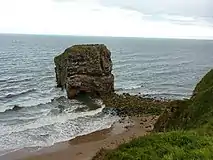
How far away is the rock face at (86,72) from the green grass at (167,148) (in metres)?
37.9

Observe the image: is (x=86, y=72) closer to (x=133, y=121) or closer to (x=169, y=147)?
(x=133, y=121)

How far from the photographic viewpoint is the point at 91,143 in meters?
33.5

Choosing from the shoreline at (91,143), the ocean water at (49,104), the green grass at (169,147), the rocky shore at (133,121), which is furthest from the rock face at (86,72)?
the green grass at (169,147)

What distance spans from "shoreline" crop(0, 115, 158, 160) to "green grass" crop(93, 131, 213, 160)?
15586 millimetres

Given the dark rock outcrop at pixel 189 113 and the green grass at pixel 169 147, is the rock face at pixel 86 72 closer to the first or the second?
the dark rock outcrop at pixel 189 113

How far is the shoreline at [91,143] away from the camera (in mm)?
30000

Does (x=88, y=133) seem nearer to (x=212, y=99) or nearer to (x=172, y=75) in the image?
(x=212, y=99)

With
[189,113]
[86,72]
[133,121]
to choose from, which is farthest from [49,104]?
[189,113]

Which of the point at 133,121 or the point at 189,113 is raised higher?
the point at 189,113

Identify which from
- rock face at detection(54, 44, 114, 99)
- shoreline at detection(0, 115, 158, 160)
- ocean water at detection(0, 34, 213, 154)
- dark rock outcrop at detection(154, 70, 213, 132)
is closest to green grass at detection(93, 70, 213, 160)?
dark rock outcrop at detection(154, 70, 213, 132)

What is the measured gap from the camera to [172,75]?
83.6 metres

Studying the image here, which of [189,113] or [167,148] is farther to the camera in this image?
[189,113]

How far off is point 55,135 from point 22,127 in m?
4.65

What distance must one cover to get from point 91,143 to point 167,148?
20.6 metres
